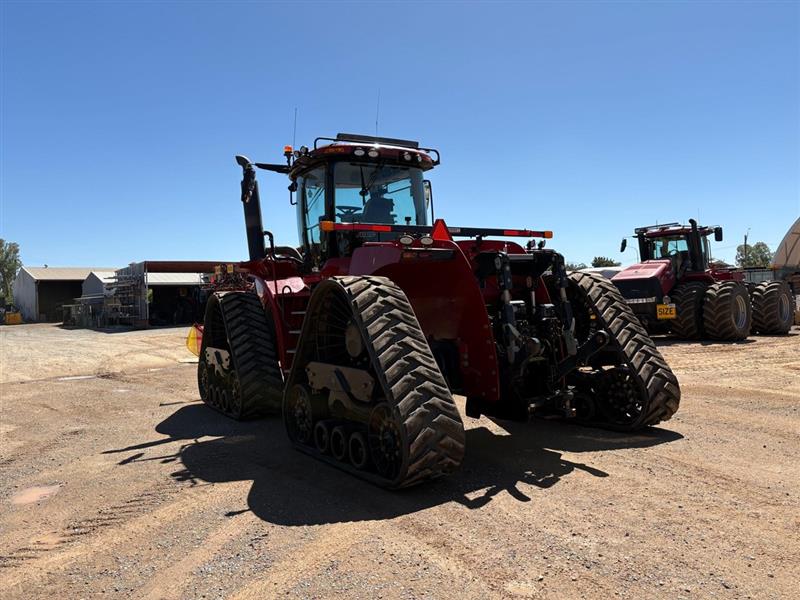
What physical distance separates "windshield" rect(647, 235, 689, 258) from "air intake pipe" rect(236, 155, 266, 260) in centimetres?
1268

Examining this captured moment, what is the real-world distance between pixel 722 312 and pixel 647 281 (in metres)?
1.88

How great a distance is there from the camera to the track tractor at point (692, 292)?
14469 mm

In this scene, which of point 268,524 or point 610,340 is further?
point 610,340

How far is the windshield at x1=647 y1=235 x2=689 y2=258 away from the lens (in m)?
16.5

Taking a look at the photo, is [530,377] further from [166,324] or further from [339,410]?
[166,324]

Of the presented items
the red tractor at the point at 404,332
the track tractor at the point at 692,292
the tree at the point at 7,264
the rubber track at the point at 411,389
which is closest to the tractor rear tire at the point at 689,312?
the track tractor at the point at 692,292

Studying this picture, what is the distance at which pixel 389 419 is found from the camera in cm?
425

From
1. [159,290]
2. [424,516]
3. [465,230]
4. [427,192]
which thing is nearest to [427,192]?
[427,192]

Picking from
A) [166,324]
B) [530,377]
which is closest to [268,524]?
[530,377]

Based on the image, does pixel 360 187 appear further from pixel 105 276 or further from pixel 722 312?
pixel 105 276

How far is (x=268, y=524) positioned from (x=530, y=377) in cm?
282

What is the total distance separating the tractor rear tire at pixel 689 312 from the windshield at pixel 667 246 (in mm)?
1769

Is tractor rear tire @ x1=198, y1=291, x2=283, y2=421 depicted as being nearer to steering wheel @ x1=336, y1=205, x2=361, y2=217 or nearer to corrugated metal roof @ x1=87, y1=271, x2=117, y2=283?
steering wheel @ x1=336, y1=205, x2=361, y2=217

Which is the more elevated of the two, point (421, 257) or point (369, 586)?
point (421, 257)
